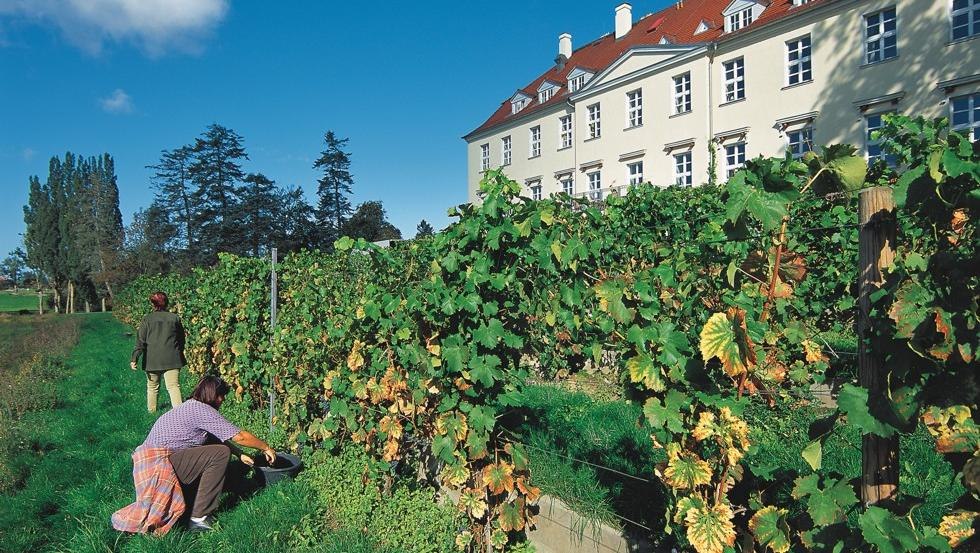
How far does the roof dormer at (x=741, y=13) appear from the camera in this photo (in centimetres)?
2630

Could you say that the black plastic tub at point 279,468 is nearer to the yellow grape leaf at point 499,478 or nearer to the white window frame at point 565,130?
the yellow grape leaf at point 499,478

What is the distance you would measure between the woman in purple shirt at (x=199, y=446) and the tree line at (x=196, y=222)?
1780 inches

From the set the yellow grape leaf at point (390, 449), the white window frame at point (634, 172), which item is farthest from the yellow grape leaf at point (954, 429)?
the white window frame at point (634, 172)

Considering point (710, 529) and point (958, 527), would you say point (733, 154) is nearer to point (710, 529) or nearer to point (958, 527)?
point (710, 529)

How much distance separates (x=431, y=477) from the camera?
398 cm

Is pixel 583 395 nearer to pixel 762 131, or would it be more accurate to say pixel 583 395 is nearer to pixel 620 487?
pixel 620 487

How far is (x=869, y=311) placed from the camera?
1.74 metres

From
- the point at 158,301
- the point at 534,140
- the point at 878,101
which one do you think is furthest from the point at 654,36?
the point at 158,301

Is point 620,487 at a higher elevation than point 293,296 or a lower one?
lower

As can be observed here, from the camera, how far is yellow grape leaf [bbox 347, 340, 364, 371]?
165 inches

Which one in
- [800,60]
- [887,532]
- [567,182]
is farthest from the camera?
[567,182]

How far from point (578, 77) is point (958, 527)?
3662 cm

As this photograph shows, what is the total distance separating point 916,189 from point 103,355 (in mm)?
16474

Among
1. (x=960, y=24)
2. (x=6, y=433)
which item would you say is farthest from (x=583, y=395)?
(x=960, y=24)
